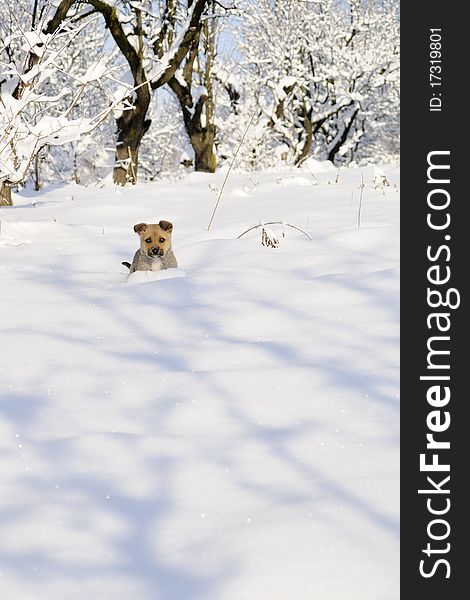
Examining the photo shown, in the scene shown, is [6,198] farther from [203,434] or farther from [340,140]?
[340,140]

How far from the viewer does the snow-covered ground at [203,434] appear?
5.13ft

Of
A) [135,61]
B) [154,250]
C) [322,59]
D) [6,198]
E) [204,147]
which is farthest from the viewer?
[322,59]

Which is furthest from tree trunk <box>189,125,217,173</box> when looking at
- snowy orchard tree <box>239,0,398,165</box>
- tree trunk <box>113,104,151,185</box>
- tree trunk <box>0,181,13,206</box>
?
tree trunk <box>0,181,13,206</box>

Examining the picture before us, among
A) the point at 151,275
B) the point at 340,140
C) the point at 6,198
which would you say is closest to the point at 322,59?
the point at 340,140

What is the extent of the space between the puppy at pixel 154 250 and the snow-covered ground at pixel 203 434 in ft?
0.41

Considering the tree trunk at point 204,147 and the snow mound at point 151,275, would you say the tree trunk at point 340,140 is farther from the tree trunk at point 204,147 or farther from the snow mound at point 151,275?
the snow mound at point 151,275

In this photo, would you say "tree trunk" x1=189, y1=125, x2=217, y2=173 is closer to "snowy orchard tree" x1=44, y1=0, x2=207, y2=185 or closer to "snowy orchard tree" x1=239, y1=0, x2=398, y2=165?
"snowy orchard tree" x1=44, y1=0, x2=207, y2=185

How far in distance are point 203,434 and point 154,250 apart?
97.9 inches

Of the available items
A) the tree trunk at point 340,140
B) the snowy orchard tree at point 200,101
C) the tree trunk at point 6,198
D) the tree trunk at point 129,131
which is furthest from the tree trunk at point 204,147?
the tree trunk at point 340,140

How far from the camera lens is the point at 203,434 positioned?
84.6 inches

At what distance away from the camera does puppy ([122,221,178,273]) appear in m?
4.48

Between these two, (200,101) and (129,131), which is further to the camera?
(200,101)

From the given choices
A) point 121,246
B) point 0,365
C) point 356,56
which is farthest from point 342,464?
point 356,56

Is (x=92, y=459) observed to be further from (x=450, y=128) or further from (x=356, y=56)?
(x=356, y=56)
